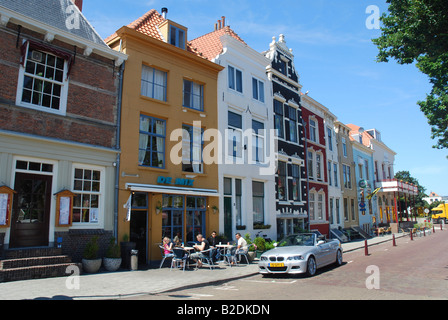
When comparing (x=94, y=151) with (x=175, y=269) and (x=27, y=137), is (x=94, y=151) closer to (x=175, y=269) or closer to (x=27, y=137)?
(x=27, y=137)

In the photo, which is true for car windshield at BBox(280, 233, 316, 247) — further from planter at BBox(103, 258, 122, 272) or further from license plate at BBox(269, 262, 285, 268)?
planter at BBox(103, 258, 122, 272)

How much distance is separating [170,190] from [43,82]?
6.38 metres

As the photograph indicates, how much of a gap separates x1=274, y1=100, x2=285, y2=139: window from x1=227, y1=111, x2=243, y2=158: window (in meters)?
3.96

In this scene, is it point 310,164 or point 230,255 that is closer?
point 230,255

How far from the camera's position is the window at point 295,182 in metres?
24.3

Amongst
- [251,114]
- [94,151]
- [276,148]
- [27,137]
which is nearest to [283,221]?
[276,148]

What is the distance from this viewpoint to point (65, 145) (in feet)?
39.6

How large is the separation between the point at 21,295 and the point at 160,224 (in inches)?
277

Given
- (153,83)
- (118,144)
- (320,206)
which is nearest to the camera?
(118,144)

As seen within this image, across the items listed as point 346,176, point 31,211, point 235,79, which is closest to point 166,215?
point 31,211

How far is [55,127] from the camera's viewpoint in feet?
39.2

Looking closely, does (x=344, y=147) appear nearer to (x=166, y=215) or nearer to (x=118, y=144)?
(x=166, y=215)

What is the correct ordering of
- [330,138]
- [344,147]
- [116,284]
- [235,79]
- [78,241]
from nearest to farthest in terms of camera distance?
[116,284] < [78,241] < [235,79] < [330,138] < [344,147]

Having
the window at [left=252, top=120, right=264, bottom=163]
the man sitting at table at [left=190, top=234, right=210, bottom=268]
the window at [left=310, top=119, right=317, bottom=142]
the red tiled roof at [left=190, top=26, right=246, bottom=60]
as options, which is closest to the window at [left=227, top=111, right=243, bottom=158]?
the window at [left=252, top=120, right=264, bottom=163]
